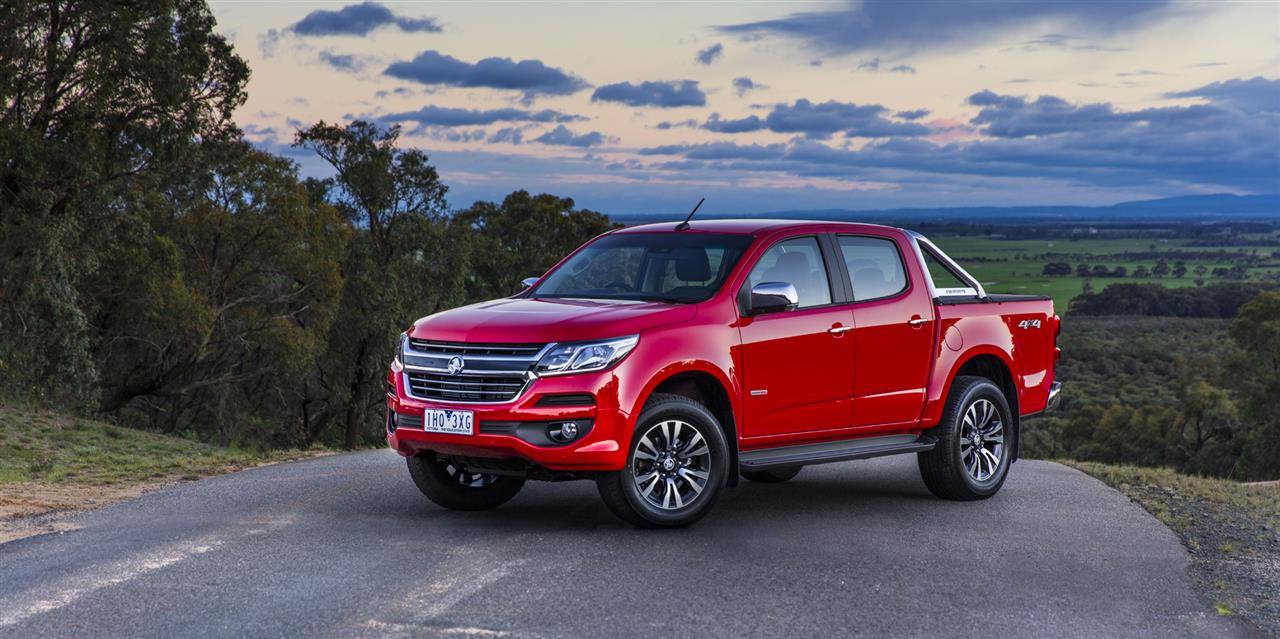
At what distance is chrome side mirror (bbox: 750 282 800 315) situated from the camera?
8727 millimetres

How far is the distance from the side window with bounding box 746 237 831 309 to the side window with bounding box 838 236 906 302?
26 cm

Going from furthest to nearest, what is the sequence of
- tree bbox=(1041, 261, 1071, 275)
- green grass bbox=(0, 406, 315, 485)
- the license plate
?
tree bbox=(1041, 261, 1071, 275)
green grass bbox=(0, 406, 315, 485)
the license plate

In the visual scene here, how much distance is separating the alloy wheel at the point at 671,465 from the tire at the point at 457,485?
1.34m

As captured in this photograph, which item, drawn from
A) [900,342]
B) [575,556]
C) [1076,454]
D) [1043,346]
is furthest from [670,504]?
[1076,454]

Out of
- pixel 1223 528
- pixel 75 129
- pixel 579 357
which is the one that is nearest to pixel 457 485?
pixel 579 357

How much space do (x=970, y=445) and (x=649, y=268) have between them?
9.83 feet

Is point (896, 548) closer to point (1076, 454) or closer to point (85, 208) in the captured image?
point (85, 208)

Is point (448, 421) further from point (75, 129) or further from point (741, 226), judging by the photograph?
point (75, 129)

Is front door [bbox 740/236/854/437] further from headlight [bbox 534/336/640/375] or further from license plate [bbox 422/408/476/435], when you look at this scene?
license plate [bbox 422/408/476/435]

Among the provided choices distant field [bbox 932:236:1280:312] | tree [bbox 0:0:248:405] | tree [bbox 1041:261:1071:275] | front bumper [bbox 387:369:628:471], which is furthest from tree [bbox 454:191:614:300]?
tree [bbox 1041:261:1071:275]

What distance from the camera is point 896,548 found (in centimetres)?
829

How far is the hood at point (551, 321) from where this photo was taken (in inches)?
321

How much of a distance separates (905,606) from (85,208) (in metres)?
24.2

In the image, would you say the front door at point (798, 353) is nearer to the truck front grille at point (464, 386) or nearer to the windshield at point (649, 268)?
the windshield at point (649, 268)
